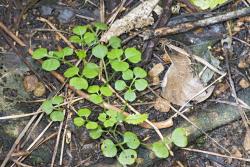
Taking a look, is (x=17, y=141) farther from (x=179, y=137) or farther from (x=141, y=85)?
(x=179, y=137)

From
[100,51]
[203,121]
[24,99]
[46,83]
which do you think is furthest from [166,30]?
[24,99]

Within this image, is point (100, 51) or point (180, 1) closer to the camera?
point (100, 51)

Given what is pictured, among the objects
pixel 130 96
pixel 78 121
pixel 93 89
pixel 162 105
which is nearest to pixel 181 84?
pixel 162 105

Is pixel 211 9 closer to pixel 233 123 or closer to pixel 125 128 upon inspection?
pixel 233 123

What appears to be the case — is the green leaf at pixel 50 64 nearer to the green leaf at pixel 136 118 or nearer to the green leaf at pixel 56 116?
the green leaf at pixel 56 116

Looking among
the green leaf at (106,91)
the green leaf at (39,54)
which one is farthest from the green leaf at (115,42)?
the green leaf at (39,54)
